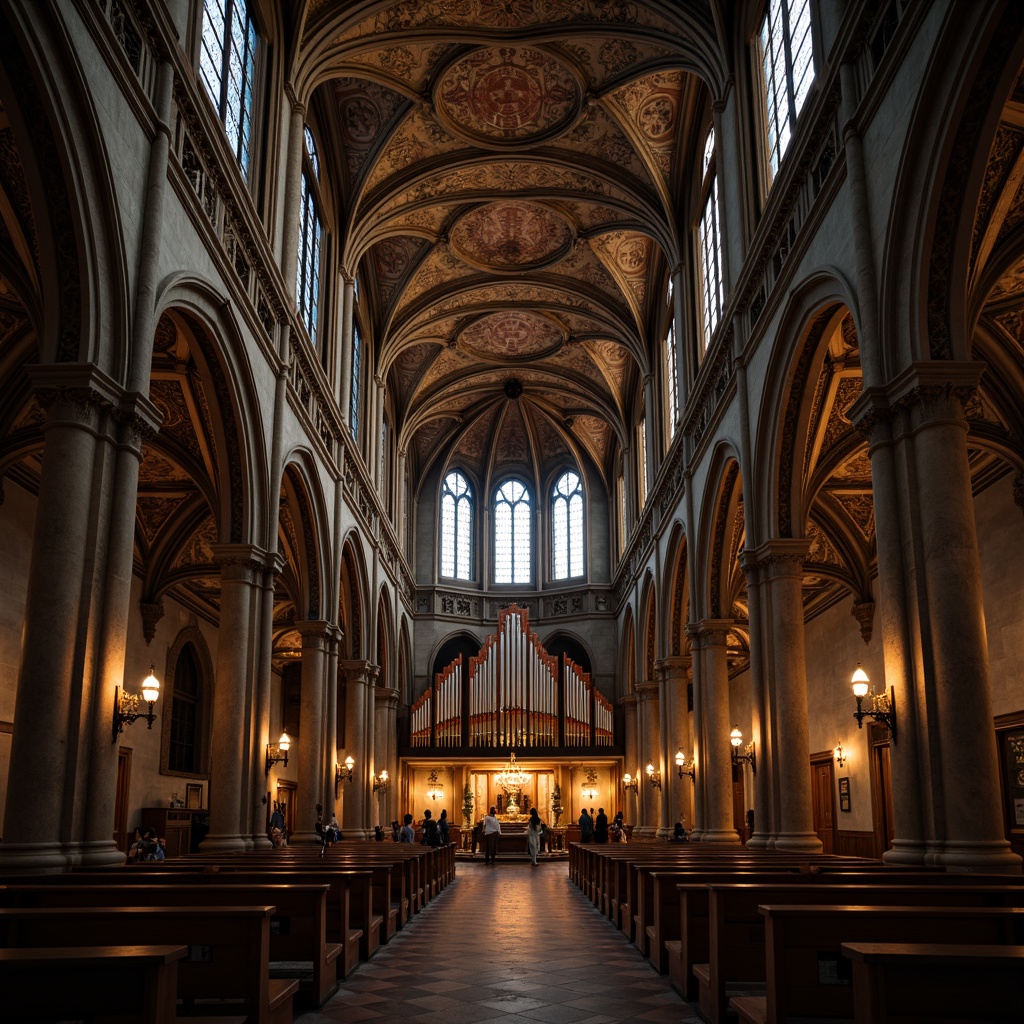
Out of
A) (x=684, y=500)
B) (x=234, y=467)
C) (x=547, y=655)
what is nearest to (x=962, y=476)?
(x=234, y=467)

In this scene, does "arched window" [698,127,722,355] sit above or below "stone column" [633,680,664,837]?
above

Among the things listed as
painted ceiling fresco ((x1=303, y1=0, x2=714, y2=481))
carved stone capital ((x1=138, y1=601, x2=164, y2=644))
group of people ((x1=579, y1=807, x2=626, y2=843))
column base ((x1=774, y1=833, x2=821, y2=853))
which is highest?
painted ceiling fresco ((x1=303, y1=0, x2=714, y2=481))

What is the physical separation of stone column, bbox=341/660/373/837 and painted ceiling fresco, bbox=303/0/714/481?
Result: 847 centimetres

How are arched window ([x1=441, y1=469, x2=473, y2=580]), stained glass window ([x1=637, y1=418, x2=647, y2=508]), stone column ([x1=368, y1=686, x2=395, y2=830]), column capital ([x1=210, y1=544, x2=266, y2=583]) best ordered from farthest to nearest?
arched window ([x1=441, y1=469, x2=473, y2=580]) < stained glass window ([x1=637, y1=418, x2=647, y2=508]) < stone column ([x1=368, y1=686, x2=395, y2=830]) < column capital ([x1=210, y1=544, x2=266, y2=583])

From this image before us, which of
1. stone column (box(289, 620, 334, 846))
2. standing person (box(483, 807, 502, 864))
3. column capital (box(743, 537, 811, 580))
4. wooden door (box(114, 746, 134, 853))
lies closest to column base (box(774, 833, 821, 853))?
column capital (box(743, 537, 811, 580))

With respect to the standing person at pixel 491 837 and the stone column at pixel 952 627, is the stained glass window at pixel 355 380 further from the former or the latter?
the stone column at pixel 952 627

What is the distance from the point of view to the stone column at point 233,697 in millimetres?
15016

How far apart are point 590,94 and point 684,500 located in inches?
339

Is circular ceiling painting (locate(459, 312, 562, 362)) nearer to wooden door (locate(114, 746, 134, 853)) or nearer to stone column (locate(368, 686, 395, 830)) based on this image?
stone column (locate(368, 686, 395, 830))

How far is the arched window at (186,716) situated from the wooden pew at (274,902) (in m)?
19.6

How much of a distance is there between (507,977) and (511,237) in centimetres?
2225

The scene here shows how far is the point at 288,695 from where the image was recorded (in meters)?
39.8

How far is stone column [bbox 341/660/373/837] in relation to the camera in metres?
26.0

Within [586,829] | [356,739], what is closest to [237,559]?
[356,739]
